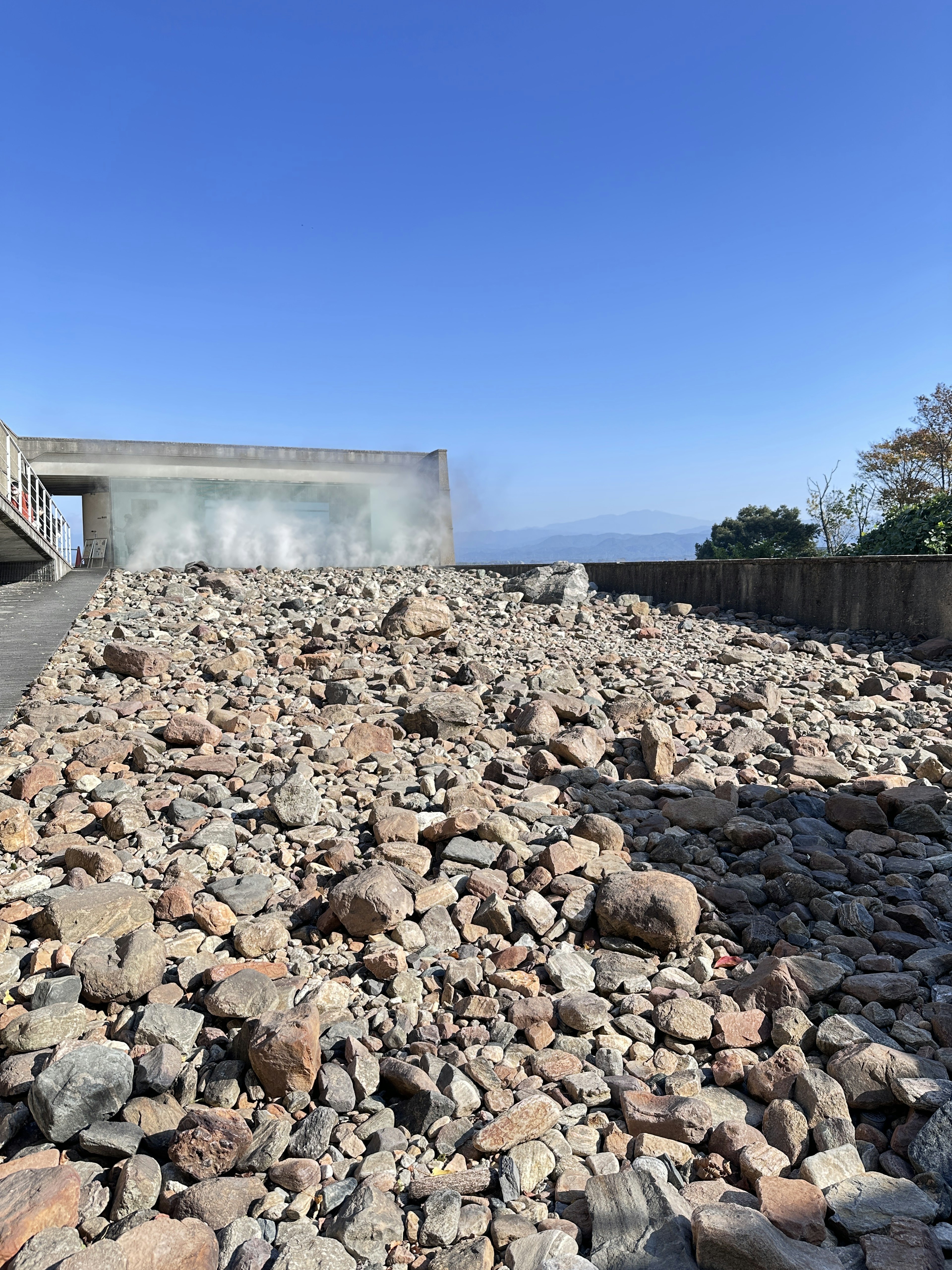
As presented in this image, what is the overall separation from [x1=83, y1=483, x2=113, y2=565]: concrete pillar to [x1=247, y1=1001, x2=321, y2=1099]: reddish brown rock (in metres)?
19.3

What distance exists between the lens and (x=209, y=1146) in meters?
1.76

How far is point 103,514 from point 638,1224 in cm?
2052

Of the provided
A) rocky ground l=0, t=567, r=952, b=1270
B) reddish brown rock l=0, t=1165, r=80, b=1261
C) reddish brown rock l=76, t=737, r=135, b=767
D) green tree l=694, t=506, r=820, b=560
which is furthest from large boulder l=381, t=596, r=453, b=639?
green tree l=694, t=506, r=820, b=560

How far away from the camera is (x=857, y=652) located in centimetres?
731

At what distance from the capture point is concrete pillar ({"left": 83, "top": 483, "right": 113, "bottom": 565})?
19.3 meters

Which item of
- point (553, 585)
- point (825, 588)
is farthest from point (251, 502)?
point (825, 588)

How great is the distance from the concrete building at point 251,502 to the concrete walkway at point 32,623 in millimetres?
8201

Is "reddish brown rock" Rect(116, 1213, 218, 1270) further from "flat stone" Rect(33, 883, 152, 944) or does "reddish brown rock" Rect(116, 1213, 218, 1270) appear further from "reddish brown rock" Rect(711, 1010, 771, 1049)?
"reddish brown rock" Rect(711, 1010, 771, 1049)

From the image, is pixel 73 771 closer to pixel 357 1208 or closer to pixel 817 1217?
pixel 357 1208

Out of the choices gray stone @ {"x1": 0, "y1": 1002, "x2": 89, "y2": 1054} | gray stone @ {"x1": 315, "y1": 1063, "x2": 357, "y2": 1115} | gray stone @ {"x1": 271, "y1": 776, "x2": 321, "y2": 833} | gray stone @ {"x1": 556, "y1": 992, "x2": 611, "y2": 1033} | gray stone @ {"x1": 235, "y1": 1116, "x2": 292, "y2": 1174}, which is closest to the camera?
gray stone @ {"x1": 235, "y1": 1116, "x2": 292, "y2": 1174}

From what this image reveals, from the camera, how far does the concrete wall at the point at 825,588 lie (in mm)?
7520

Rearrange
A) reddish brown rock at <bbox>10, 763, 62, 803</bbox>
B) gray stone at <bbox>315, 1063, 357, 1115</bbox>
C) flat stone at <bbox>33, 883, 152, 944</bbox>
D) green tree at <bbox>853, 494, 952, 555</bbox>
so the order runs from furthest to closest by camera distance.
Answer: green tree at <bbox>853, 494, 952, 555</bbox>, reddish brown rock at <bbox>10, 763, 62, 803</bbox>, flat stone at <bbox>33, 883, 152, 944</bbox>, gray stone at <bbox>315, 1063, 357, 1115</bbox>

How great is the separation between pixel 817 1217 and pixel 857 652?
6459mm

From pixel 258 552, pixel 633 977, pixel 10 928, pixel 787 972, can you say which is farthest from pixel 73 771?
pixel 258 552
